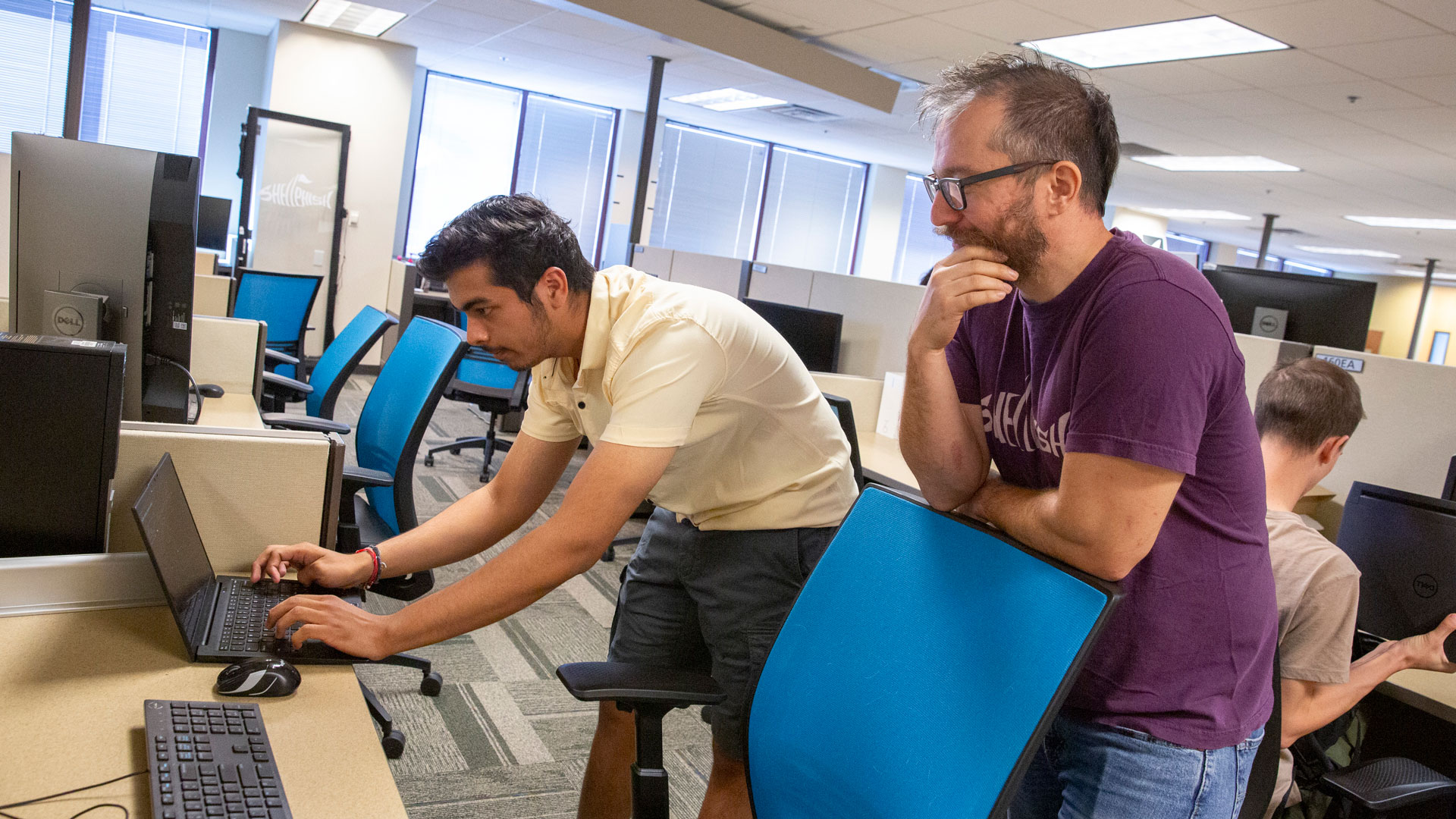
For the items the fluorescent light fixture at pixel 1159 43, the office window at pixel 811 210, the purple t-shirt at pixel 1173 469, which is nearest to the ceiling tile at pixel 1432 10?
the fluorescent light fixture at pixel 1159 43

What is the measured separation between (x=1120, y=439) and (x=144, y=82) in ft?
32.1

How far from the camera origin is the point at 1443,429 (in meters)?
2.45

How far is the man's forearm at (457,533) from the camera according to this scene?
60.2 inches

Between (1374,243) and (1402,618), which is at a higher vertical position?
(1374,243)

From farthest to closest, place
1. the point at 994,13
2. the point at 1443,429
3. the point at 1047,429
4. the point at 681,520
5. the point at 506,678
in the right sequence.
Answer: the point at 994,13, the point at 506,678, the point at 1443,429, the point at 681,520, the point at 1047,429

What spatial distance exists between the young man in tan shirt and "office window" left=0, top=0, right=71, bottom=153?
902cm

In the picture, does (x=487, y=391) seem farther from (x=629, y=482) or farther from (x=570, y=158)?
(x=570, y=158)

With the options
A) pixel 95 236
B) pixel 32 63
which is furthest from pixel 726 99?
pixel 95 236

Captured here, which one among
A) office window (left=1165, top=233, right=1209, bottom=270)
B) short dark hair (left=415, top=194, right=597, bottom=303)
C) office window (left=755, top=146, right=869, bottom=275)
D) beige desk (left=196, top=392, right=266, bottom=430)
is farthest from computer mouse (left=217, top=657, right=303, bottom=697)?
office window (left=1165, top=233, right=1209, bottom=270)

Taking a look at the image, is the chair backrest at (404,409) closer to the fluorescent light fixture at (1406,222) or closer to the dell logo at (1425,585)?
the dell logo at (1425,585)

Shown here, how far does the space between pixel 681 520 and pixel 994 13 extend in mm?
4171

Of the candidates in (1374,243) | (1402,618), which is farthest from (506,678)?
(1374,243)

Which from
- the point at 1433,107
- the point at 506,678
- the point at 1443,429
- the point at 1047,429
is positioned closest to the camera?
the point at 1047,429

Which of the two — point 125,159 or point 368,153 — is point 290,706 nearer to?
point 125,159
